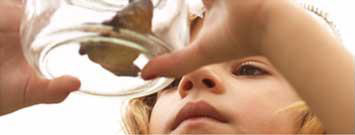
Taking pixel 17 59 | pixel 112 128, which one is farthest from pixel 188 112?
pixel 112 128

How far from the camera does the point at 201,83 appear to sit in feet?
2.16

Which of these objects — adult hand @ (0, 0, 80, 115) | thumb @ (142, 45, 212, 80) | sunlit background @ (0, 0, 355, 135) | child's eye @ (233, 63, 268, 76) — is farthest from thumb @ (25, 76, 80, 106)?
sunlit background @ (0, 0, 355, 135)

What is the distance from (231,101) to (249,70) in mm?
89

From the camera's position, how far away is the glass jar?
0.39m

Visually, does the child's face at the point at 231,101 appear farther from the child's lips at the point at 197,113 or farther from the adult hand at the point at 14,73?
the adult hand at the point at 14,73

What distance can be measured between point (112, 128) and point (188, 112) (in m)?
0.55

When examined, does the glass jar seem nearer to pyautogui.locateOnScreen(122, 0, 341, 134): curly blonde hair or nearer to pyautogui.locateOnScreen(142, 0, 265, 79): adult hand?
pyautogui.locateOnScreen(142, 0, 265, 79): adult hand

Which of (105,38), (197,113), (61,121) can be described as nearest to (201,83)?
(197,113)

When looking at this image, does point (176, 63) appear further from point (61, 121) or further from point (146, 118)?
point (61, 121)

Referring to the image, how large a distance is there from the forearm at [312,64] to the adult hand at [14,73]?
25 centimetres

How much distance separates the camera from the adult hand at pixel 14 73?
0.59 m

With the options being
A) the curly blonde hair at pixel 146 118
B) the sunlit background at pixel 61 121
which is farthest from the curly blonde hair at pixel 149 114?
the sunlit background at pixel 61 121

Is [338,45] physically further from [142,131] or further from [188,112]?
[142,131]

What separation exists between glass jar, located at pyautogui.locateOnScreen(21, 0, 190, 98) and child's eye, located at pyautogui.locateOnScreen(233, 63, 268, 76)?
0.81 feet
